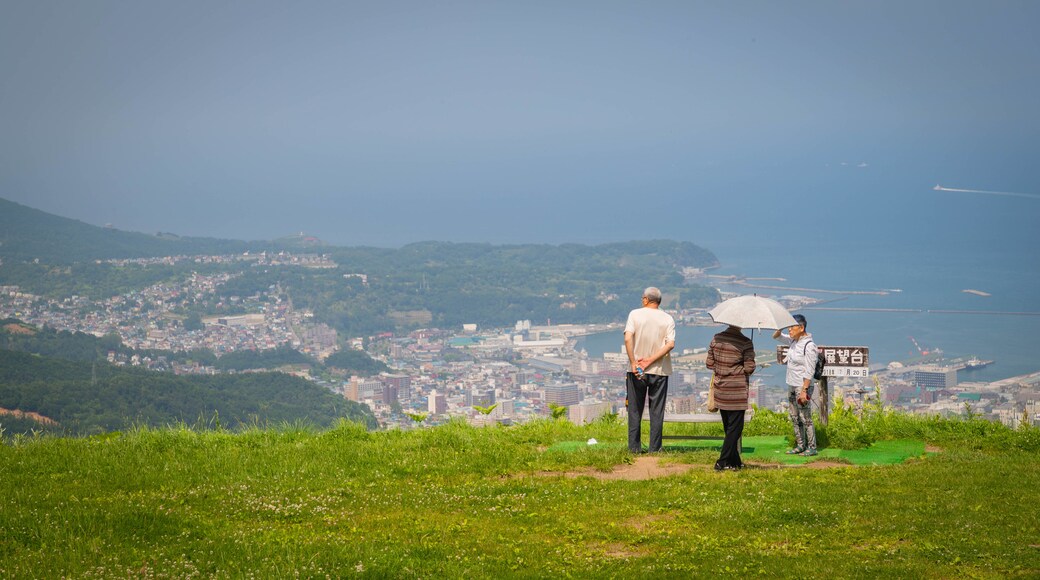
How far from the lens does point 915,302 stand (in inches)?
4291

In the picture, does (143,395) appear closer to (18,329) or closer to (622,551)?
(622,551)

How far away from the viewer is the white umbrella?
1138 cm

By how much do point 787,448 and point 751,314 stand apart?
2.38 metres

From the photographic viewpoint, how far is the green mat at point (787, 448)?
38.7 feet

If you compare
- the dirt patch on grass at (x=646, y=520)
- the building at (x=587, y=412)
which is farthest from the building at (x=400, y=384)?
the dirt patch on grass at (x=646, y=520)

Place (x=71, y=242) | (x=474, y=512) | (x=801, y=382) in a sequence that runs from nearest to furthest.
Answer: (x=474, y=512)
(x=801, y=382)
(x=71, y=242)

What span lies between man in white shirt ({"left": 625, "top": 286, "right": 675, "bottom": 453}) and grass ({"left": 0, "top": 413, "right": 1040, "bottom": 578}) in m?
0.46

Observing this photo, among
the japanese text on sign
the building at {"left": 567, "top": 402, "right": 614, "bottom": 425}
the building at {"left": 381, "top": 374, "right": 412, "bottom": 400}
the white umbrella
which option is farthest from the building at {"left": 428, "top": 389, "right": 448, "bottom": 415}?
the white umbrella

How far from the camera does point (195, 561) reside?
661cm

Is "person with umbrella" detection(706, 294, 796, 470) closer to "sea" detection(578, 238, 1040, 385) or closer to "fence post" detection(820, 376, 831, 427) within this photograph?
"fence post" detection(820, 376, 831, 427)

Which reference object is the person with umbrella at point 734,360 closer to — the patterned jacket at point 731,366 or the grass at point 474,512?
the patterned jacket at point 731,366

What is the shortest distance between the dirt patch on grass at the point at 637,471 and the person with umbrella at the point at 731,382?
1.35 ft

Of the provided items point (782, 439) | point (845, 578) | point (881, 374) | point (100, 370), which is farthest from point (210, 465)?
point (100, 370)

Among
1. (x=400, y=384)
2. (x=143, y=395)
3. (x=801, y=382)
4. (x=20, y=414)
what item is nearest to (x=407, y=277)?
(x=400, y=384)
